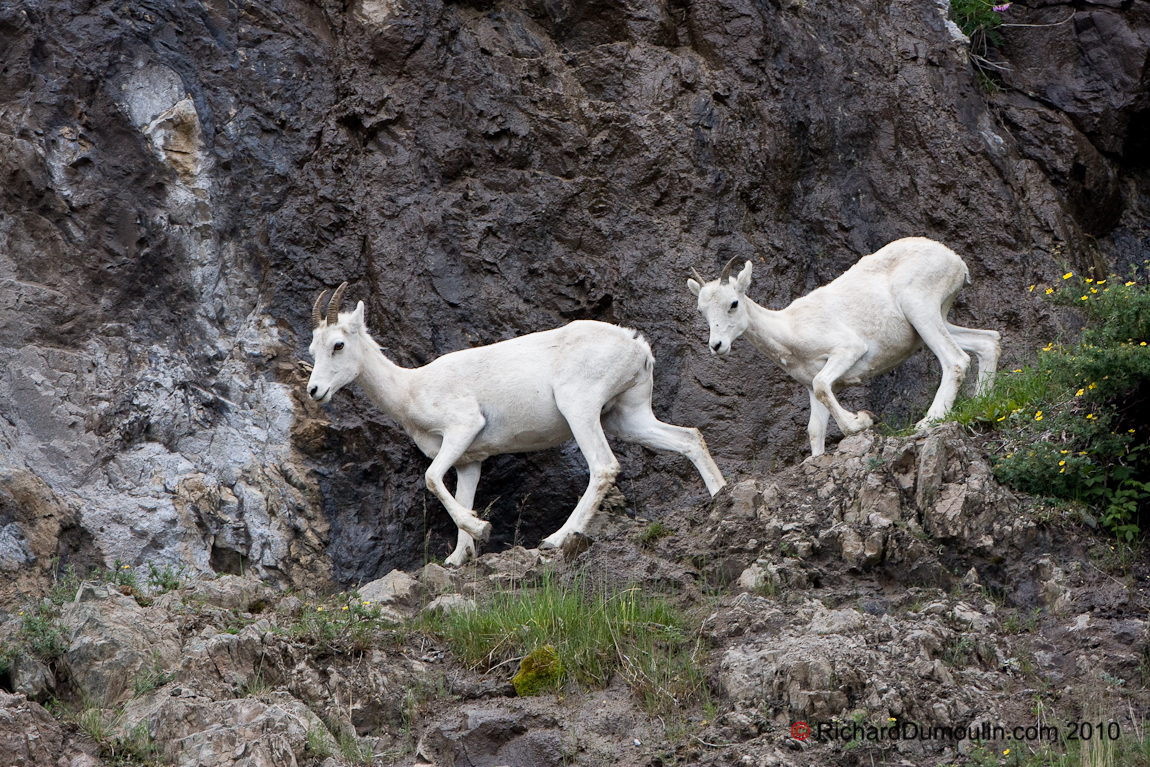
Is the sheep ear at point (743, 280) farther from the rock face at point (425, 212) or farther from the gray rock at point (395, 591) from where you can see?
the gray rock at point (395, 591)

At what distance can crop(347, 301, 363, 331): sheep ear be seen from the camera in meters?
10.1

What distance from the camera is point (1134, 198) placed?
1433 cm

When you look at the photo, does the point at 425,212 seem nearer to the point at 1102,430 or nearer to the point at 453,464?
the point at 453,464

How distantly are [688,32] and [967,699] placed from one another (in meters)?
8.84

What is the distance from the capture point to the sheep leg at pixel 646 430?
1016 centimetres

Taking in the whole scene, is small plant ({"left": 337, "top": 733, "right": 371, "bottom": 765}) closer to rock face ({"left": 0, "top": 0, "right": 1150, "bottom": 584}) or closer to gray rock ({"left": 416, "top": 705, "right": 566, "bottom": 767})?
gray rock ({"left": 416, "top": 705, "right": 566, "bottom": 767})

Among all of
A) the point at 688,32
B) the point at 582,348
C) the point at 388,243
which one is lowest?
the point at 582,348

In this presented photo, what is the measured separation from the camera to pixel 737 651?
23.6 feet

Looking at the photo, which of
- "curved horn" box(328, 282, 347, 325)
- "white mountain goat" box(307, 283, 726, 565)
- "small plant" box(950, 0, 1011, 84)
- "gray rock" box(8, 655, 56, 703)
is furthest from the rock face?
"gray rock" box(8, 655, 56, 703)

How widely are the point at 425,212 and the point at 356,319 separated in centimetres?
232

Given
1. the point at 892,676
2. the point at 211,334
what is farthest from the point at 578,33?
the point at 892,676

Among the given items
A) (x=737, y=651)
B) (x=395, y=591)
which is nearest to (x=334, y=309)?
(x=395, y=591)

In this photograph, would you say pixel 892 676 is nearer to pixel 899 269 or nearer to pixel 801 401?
pixel 899 269

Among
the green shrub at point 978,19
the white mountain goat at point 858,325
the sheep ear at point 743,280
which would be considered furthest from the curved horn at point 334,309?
the green shrub at point 978,19
